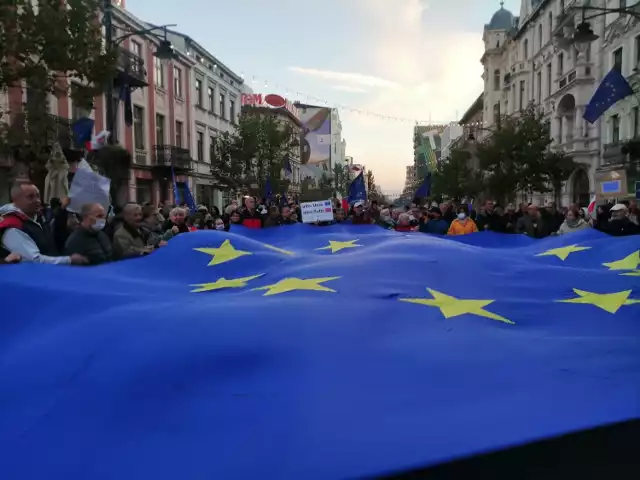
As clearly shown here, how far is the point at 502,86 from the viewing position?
59594 mm

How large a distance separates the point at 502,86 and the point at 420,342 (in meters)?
61.2

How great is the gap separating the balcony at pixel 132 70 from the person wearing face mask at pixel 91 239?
22484 mm

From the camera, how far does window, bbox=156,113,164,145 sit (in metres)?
33.7

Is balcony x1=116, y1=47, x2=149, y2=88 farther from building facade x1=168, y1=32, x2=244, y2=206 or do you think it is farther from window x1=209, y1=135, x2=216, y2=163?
window x1=209, y1=135, x2=216, y2=163

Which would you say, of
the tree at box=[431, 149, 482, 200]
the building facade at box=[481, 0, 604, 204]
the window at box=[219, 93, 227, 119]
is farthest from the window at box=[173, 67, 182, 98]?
the building facade at box=[481, 0, 604, 204]

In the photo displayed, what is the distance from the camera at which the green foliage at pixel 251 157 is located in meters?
37.0

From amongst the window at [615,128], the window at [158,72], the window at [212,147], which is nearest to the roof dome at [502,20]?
the window at [615,128]

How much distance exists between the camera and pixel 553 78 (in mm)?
42188

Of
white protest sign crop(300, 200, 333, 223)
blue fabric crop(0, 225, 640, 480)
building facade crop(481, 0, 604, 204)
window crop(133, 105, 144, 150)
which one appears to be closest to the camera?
blue fabric crop(0, 225, 640, 480)

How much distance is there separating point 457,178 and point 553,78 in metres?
9.35

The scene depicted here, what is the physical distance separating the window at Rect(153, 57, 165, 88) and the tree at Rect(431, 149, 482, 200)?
63.7ft

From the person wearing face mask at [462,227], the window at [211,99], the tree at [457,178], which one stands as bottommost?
the person wearing face mask at [462,227]

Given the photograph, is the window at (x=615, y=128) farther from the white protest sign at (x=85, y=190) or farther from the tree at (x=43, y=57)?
the white protest sign at (x=85, y=190)

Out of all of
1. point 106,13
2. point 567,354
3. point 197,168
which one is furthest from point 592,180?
point 567,354
